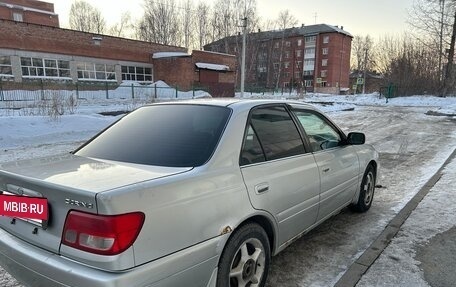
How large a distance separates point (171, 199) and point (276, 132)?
139 centimetres

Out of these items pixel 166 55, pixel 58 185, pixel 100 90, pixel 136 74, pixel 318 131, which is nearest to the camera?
pixel 58 185

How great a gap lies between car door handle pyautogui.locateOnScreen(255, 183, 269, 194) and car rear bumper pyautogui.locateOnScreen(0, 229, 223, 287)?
1.75ft

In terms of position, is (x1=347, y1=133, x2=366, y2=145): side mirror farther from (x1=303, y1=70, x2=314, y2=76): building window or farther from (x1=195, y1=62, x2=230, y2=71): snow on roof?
(x1=303, y1=70, x2=314, y2=76): building window

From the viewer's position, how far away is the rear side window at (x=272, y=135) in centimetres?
287

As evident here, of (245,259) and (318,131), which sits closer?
(245,259)

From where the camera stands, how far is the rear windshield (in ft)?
8.43

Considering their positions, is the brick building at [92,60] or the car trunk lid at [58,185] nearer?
the car trunk lid at [58,185]

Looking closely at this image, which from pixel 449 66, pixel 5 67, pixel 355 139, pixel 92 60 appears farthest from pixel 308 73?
pixel 355 139

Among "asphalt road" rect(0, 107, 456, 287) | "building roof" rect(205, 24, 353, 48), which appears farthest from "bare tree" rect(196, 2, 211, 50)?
"asphalt road" rect(0, 107, 456, 287)

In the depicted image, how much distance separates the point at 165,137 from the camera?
282 cm

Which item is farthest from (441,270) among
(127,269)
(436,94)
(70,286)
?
(436,94)

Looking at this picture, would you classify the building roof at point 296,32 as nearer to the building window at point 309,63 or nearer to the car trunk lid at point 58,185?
the building window at point 309,63

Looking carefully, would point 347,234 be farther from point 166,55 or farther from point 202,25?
point 202,25

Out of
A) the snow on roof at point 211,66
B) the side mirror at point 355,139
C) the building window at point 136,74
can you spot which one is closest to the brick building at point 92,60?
the building window at point 136,74
